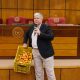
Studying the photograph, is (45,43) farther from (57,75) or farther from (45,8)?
(45,8)

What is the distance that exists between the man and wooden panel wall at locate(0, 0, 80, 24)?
635 cm

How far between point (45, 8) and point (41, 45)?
6652mm

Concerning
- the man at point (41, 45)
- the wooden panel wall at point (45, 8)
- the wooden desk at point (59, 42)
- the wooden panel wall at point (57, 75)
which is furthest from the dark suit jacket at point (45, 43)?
the wooden panel wall at point (45, 8)

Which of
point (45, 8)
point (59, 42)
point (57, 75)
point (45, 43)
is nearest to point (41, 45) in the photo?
point (45, 43)

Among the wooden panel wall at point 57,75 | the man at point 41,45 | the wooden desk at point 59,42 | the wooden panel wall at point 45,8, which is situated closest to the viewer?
the man at point 41,45

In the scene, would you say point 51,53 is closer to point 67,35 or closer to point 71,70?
point 71,70

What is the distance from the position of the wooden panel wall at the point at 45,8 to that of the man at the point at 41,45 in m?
6.35

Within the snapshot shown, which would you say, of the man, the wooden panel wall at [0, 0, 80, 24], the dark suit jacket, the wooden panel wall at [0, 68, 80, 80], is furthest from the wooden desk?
the wooden panel wall at [0, 0, 80, 24]

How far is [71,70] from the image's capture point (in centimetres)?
630

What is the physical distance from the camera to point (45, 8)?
1216 centimetres

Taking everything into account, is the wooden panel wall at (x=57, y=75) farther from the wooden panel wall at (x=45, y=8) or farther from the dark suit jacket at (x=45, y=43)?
the wooden panel wall at (x=45, y=8)

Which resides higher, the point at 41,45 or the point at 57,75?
the point at 41,45

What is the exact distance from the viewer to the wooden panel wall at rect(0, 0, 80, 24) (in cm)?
1204

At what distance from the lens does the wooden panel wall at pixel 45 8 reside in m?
12.0
